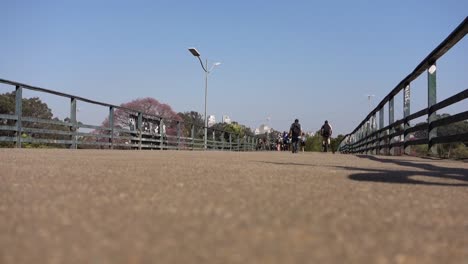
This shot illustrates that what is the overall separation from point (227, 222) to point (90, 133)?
1165 centimetres

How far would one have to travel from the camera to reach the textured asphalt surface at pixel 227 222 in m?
1.57

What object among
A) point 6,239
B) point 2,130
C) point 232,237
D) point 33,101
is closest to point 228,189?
point 232,237

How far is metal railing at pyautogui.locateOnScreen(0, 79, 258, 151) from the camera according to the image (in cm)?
1054

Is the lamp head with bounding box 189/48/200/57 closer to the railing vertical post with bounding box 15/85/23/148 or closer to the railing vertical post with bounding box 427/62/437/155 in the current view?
the railing vertical post with bounding box 15/85/23/148

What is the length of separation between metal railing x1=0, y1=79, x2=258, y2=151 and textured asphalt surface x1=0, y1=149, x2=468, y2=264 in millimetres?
7445

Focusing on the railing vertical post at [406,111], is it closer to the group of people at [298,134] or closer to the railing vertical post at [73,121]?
the railing vertical post at [73,121]

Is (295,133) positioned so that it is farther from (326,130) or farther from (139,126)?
(139,126)

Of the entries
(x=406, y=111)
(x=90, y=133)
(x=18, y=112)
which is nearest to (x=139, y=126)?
(x=90, y=133)

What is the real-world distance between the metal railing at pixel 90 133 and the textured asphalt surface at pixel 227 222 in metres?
7.44

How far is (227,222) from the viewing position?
2053 millimetres

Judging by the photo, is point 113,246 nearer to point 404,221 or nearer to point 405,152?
point 404,221

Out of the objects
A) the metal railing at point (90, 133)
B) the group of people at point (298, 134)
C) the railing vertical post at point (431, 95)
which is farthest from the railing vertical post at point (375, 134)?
the metal railing at point (90, 133)

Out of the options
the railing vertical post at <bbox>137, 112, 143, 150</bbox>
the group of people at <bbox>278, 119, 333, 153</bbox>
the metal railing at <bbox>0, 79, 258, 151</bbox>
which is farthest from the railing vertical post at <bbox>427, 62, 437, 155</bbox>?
the group of people at <bbox>278, 119, 333, 153</bbox>

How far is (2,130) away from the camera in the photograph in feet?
33.2
